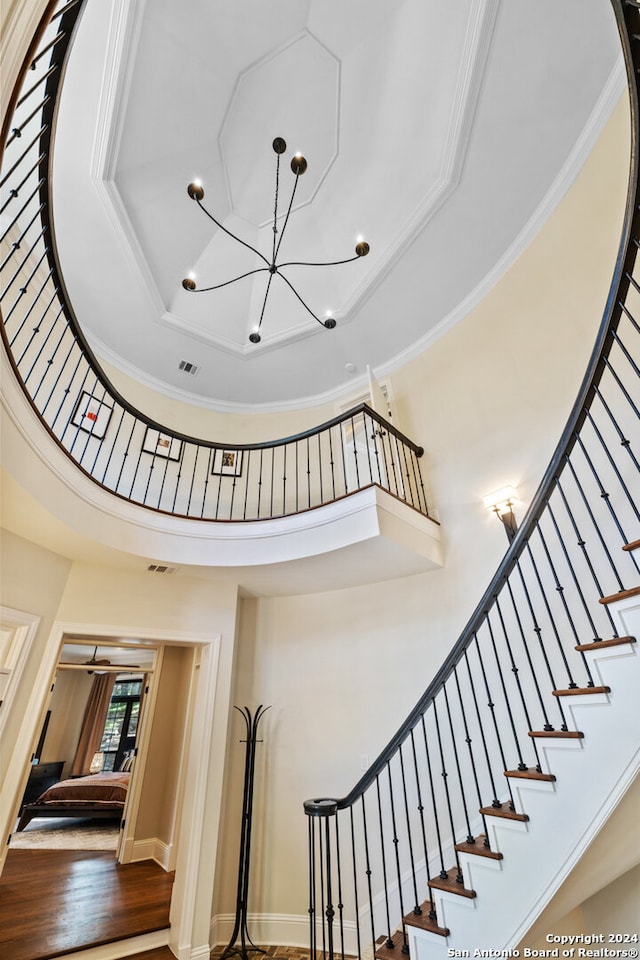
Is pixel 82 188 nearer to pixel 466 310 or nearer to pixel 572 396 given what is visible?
pixel 466 310

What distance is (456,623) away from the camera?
3750 millimetres

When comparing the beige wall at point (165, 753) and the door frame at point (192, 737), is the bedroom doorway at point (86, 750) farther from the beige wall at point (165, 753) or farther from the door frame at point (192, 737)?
the door frame at point (192, 737)

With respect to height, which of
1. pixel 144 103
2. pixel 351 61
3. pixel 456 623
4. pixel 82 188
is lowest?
pixel 456 623

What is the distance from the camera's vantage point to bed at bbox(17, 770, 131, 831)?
6.70m

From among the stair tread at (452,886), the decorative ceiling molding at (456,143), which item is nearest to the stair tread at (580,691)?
the stair tread at (452,886)

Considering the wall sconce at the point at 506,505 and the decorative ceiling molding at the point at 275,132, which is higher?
the decorative ceiling molding at the point at 275,132

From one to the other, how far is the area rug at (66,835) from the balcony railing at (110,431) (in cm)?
489

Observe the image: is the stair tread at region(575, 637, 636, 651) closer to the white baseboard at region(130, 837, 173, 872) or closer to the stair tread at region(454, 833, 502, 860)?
the stair tread at region(454, 833, 502, 860)

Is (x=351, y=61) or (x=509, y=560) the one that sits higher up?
(x=351, y=61)

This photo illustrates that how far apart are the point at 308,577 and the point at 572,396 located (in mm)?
2831

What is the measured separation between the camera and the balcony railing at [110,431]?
345 cm

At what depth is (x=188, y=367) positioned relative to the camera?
5844mm

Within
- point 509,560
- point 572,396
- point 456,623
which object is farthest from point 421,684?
point 572,396

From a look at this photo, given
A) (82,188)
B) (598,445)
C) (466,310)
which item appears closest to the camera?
(598,445)
